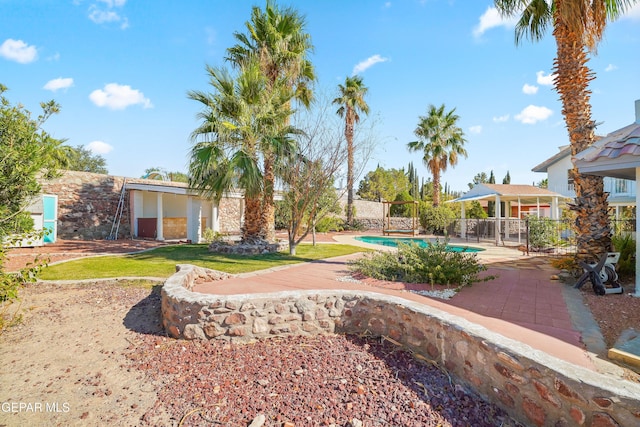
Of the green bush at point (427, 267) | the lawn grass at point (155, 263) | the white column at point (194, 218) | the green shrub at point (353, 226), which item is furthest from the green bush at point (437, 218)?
the green bush at point (427, 267)

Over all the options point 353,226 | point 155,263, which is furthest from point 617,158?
point 353,226

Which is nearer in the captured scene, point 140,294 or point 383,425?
point 383,425

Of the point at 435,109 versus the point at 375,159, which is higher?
the point at 435,109

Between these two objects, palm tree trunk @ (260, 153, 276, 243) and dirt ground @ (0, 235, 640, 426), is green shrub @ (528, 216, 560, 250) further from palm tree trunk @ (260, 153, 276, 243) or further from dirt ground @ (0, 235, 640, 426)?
palm tree trunk @ (260, 153, 276, 243)

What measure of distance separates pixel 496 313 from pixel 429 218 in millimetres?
20063

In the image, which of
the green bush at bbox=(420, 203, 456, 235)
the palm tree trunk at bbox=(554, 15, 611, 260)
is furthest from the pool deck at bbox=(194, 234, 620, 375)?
the green bush at bbox=(420, 203, 456, 235)

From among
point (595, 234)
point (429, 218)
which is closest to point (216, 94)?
point (595, 234)

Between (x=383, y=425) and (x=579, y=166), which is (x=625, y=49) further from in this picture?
(x=383, y=425)

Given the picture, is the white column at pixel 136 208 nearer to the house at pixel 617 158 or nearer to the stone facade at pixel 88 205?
the stone facade at pixel 88 205

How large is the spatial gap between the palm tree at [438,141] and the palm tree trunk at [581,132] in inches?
709

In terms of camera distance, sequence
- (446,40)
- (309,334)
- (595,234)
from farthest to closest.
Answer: (446,40) < (595,234) < (309,334)

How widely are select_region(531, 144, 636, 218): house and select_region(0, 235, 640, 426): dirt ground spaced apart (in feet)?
61.4

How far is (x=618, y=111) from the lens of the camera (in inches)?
416

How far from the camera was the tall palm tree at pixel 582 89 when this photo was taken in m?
6.82
